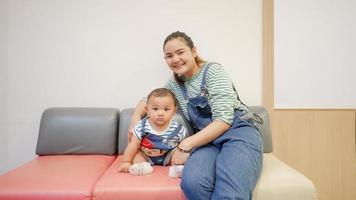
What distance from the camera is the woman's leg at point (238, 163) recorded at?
1.10m

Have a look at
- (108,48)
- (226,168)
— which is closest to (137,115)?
(108,48)

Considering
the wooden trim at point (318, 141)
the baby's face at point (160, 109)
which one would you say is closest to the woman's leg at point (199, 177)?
the baby's face at point (160, 109)

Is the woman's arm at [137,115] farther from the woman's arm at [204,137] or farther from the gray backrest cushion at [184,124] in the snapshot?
the woman's arm at [204,137]

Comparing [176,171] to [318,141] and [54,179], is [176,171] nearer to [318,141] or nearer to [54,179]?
[54,179]

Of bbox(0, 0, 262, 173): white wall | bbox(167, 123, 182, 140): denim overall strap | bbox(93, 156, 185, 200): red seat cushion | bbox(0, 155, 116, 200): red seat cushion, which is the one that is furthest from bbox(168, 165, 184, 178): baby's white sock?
bbox(0, 0, 262, 173): white wall

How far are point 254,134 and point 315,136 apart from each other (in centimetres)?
80

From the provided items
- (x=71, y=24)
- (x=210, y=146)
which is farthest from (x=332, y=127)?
(x=71, y=24)

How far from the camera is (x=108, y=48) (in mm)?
1989

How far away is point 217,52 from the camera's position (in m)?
2.00

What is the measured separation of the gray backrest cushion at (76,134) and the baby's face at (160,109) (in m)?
0.40

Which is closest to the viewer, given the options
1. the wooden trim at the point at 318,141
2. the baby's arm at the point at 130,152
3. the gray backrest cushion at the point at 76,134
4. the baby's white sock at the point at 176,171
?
the baby's white sock at the point at 176,171

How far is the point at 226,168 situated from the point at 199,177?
0.41 ft

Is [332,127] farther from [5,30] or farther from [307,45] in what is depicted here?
[5,30]

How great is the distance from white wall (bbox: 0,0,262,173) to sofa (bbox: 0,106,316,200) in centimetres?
23
